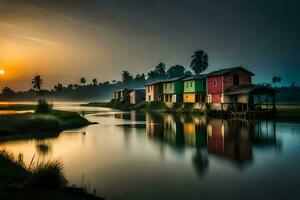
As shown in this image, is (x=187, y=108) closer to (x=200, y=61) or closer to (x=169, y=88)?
(x=169, y=88)

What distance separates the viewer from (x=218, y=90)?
65062 mm

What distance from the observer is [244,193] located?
12297mm

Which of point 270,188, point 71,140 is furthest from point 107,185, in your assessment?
point 71,140

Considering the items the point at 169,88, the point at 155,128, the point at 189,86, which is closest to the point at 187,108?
the point at 189,86

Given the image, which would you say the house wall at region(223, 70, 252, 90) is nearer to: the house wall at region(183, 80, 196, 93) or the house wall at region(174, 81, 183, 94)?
the house wall at region(183, 80, 196, 93)

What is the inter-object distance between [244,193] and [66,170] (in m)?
10.5

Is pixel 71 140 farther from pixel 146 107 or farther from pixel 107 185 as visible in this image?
pixel 146 107

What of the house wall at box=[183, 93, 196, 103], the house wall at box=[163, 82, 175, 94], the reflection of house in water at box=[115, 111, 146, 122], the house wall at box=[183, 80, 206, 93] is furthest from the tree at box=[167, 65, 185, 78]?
the reflection of house in water at box=[115, 111, 146, 122]

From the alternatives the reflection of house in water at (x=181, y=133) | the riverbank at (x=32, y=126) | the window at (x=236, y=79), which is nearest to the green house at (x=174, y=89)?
the window at (x=236, y=79)

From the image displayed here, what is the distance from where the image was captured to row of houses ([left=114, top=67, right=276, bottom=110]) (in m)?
55.3

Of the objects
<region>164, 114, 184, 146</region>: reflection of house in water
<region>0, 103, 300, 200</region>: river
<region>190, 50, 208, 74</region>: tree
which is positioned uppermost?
<region>190, 50, 208, 74</region>: tree

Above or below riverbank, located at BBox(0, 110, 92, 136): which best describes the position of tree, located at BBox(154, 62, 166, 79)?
above

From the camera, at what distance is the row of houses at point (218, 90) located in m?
55.3

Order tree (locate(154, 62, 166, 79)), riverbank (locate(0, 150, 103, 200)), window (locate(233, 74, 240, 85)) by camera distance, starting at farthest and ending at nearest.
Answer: tree (locate(154, 62, 166, 79))
window (locate(233, 74, 240, 85))
riverbank (locate(0, 150, 103, 200))
